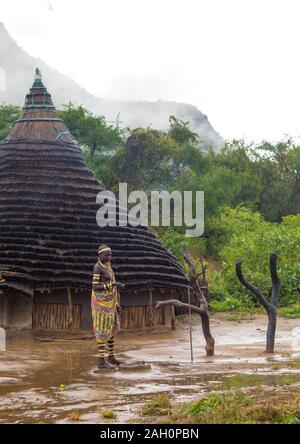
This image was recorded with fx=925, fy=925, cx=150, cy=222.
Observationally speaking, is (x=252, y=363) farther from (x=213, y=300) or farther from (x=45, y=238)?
(x=213, y=300)

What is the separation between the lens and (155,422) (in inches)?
349

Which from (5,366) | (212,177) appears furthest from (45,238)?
(212,177)

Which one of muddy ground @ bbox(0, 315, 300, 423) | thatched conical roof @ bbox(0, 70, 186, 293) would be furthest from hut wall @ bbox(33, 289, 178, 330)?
muddy ground @ bbox(0, 315, 300, 423)

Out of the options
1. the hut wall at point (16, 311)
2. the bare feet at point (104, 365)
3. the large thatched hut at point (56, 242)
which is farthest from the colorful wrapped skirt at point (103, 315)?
the hut wall at point (16, 311)

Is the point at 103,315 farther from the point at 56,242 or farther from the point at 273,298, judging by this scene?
the point at 56,242

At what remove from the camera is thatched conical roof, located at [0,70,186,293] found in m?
20.5

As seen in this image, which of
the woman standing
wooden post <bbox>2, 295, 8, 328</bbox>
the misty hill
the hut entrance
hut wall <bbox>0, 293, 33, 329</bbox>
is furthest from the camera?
the misty hill

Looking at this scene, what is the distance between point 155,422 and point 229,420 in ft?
2.32

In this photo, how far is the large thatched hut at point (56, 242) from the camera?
20.4m

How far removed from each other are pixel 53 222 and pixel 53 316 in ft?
7.11

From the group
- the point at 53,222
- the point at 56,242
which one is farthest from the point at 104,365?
the point at 53,222

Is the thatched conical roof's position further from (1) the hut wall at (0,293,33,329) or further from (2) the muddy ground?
(2) the muddy ground

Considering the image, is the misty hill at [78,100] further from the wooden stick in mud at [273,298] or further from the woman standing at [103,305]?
the woman standing at [103,305]

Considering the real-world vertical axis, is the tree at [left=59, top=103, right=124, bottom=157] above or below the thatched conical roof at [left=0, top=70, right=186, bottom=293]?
above
